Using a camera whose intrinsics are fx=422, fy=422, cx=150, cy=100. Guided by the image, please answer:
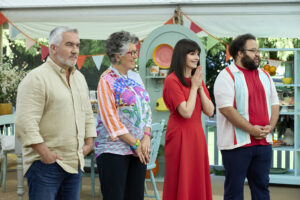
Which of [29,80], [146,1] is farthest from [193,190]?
[146,1]

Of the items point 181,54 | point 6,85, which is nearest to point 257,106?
point 181,54

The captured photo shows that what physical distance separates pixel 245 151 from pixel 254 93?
15.7 inches

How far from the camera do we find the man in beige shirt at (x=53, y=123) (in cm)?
186

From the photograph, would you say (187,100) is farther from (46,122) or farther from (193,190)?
(46,122)

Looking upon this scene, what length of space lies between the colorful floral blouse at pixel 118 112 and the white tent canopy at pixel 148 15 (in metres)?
3.17

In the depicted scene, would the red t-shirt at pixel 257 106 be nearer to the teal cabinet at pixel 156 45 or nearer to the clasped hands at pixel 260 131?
the clasped hands at pixel 260 131

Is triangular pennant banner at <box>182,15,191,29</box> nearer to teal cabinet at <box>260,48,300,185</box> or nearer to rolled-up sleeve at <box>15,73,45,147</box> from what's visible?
teal cabinet at <box>260,48,300,185</box>

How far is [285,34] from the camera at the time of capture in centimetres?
545

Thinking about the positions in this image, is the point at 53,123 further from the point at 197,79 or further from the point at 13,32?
the point at 13,32

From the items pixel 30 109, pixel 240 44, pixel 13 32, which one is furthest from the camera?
pixel 13 32

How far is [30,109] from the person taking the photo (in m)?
1.85

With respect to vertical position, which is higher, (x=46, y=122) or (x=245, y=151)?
(x=46, y=122)

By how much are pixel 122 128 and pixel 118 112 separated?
10cm

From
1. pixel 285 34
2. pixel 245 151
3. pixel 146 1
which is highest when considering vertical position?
pixel 146 1
